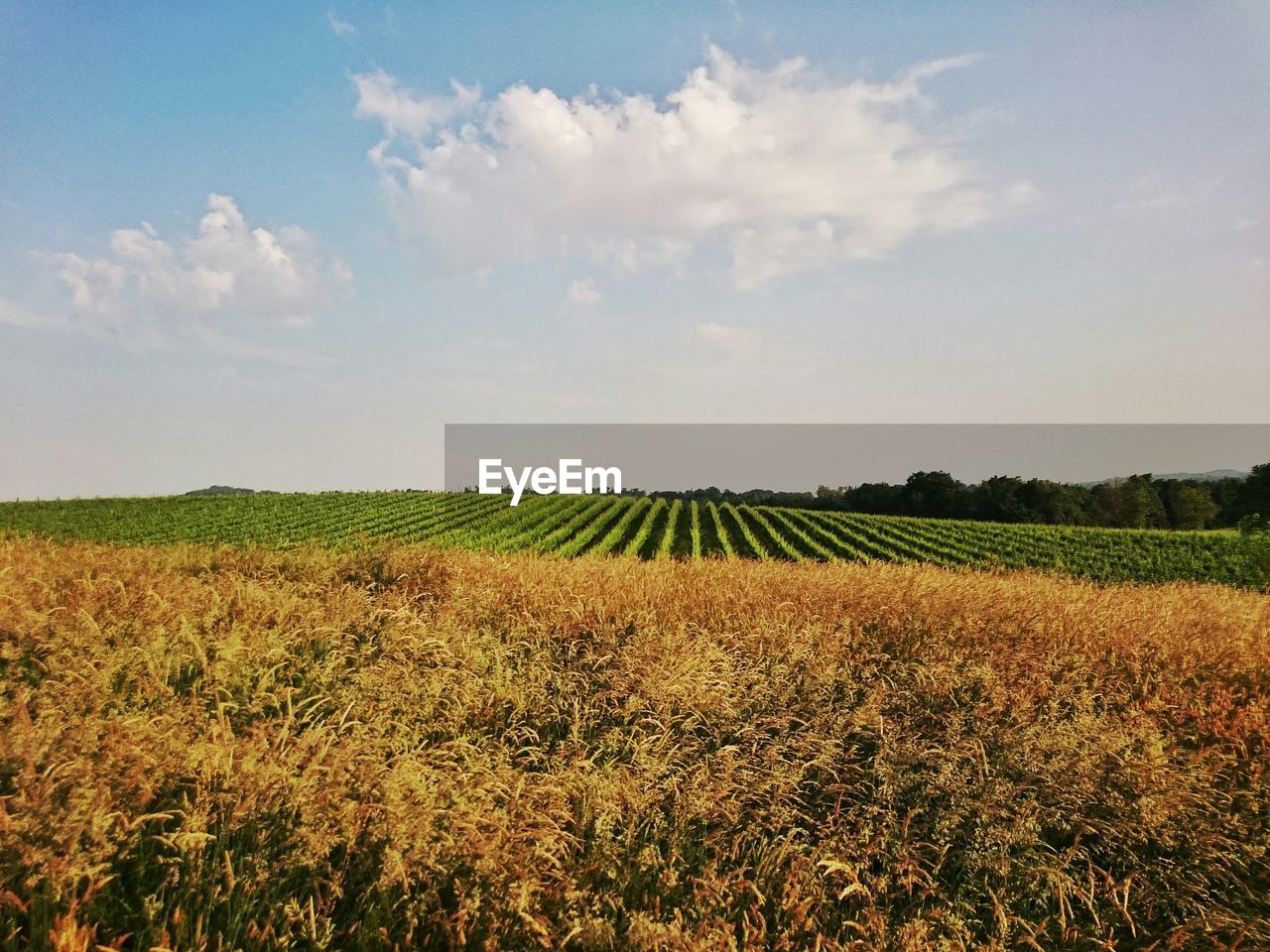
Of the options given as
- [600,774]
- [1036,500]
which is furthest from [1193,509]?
[600,774]

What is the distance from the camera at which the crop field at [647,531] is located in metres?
34.8

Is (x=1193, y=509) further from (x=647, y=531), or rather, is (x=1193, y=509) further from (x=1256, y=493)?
(x=647, y=531)

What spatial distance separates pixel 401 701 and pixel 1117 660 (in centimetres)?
650

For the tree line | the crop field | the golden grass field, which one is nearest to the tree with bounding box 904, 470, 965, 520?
the tree line

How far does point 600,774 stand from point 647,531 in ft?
122

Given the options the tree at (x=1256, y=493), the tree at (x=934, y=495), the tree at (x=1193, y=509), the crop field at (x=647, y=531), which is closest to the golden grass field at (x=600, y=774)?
the crop field at (x=647, y=531)

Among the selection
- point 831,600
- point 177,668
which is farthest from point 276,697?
point 831,600

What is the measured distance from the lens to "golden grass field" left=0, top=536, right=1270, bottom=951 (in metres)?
2.70

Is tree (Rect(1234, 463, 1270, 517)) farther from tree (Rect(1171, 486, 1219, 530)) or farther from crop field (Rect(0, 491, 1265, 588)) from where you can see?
tree (Rect(1171, 486, 1219, 530))

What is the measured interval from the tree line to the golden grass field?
62.9 m

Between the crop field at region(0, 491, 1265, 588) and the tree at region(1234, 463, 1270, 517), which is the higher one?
the tree at region(1234, 463, 1270, 517)

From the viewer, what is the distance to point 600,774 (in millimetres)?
3646

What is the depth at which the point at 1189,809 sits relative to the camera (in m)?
4.09

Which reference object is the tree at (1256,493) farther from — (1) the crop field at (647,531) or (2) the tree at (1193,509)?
(2) the tree at (1193,509)
